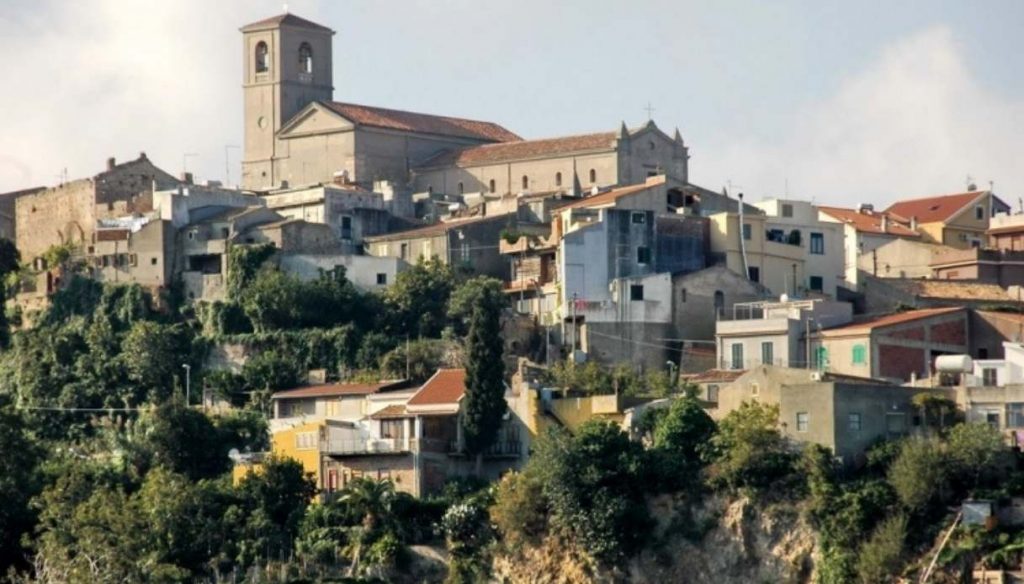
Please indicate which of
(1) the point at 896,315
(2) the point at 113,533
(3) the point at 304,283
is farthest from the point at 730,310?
(2) the point at 113,533

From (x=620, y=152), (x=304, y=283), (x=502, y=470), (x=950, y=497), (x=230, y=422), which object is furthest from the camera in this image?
(x=620, y=152)

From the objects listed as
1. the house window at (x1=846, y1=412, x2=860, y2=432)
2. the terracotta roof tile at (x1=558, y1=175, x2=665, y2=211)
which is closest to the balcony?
the house window at (x1=846, y1=412, x2=860, y2=432)

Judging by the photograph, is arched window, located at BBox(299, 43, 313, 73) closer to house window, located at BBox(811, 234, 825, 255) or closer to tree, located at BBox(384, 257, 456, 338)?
tree, located at BBox(384, 257, 456, 338)

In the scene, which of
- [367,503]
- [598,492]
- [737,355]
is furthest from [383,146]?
[598,492]

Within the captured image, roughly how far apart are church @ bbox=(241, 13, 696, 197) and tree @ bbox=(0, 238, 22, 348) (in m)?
7.27

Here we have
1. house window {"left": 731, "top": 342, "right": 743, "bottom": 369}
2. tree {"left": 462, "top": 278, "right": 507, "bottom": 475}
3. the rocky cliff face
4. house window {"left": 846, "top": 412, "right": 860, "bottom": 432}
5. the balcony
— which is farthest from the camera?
house window {"left": 731, "top": 342, "right": 743, "bottom": 369}

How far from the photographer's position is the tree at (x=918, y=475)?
60219mm

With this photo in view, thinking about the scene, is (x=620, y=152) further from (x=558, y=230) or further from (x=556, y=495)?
(x=556, y=495)

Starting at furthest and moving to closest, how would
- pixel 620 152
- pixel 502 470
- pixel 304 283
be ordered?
pixel 620 152 < pixel 304 283 < pixel 502 470

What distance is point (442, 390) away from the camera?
6869 cm

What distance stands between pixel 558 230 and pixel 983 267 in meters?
10.3

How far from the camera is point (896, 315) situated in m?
70.5

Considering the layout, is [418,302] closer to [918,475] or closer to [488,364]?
[488,364]

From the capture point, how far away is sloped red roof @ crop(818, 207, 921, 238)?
8262cm
